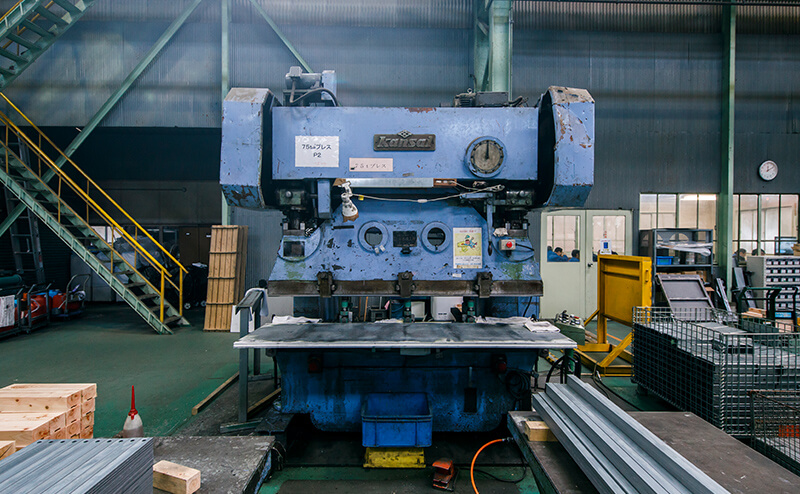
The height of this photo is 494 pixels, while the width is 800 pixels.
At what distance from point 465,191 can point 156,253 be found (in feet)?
25.1

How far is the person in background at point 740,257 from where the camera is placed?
22.4 ft

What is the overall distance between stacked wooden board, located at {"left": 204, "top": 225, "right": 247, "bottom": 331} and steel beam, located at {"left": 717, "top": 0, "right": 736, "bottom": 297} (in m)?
9.20

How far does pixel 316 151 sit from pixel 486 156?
1.19 meters

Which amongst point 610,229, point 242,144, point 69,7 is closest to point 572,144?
point 242,144

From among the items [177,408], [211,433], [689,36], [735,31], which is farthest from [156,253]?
[735,31]

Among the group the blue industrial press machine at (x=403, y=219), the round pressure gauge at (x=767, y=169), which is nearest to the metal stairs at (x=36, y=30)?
the blue industrial press machine at (x=403, y=219)

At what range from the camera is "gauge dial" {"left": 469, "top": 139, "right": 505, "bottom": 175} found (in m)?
2.44

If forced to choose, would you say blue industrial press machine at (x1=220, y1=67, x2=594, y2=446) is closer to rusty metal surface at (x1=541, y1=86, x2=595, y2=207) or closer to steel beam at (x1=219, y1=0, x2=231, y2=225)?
rusty metal surface at (x1=541, y1=86, x2=595, y2=207)

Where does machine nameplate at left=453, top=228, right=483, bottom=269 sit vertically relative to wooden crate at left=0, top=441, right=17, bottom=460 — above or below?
above

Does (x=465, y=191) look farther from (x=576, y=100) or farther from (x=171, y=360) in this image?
(x=171, y=360)

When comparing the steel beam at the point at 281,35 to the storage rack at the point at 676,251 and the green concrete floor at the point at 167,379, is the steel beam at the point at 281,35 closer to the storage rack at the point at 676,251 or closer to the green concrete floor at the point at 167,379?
the green concrete floor at the point at 167,379

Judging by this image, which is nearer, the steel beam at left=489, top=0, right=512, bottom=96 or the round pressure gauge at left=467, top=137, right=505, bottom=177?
the round pressure gauge at left=467, top=137, right=505, bottom=177

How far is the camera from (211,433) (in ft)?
9.55

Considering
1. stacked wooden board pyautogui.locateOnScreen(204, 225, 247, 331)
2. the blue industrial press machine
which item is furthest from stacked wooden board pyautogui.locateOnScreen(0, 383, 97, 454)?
stacked wooden board pyautogui.locateOnScreen(204, 225, 247, 331)
